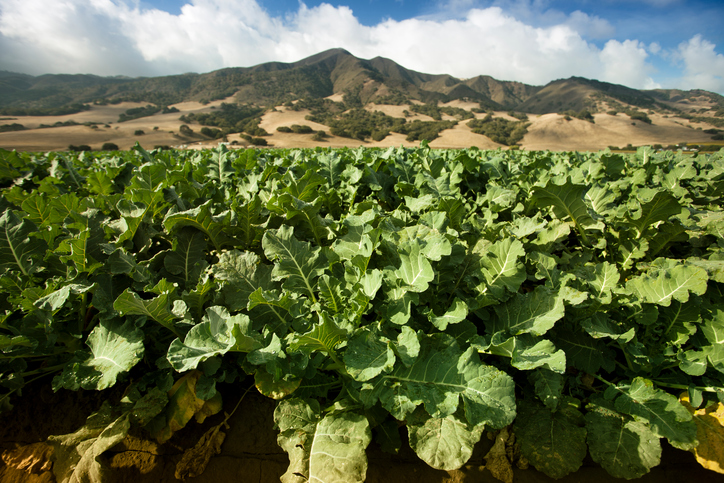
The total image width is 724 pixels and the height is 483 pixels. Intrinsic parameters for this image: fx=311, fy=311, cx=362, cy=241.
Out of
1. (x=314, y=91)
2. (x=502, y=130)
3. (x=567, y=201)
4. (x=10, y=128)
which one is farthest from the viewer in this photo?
(x=314, y=91)

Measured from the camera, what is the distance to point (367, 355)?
1451mm

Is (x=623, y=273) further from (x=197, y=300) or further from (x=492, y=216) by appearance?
(x=197, y=300)

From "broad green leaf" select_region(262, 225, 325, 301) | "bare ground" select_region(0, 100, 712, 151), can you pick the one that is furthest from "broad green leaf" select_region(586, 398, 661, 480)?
"bare ground" select_region(0, 100, 712, 151)

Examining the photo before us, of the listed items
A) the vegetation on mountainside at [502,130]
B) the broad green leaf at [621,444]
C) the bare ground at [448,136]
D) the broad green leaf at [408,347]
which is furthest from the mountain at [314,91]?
the broad green leaf at [408,347]

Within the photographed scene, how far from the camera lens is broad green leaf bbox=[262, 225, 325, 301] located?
1862 millimetres

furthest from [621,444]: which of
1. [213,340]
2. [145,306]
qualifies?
[145,306]

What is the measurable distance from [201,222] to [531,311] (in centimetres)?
213

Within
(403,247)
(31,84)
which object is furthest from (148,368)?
(31,84)

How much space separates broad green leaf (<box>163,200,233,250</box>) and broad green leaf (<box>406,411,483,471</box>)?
1.72 m

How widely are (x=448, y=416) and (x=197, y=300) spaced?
1.47m

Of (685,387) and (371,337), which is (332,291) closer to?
(371,337)

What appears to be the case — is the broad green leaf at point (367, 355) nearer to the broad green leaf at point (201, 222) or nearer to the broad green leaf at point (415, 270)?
the broad green leaf at point (415, 270)

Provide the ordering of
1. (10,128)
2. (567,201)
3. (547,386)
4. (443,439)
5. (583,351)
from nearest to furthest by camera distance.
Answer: (443,439) → (547,386) → (583,351) → (567,201) → (10,128)

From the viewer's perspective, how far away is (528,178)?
3463mm
